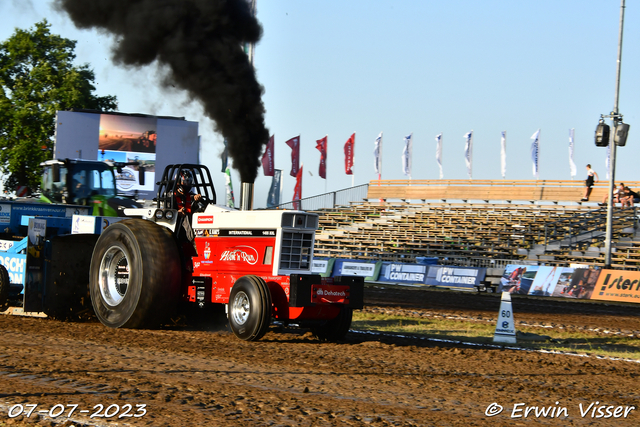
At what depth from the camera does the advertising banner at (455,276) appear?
23.4 meters

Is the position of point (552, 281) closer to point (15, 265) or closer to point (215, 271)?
point (215, 271)

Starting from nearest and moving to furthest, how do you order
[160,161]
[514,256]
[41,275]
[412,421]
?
[412,421], [41,275], [160,161], [514,256]

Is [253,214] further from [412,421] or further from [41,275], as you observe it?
[412,421]

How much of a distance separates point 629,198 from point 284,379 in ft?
79.7

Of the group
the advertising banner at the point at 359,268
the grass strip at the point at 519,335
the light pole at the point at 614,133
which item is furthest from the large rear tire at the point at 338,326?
the advertising banner at the point at 359,268

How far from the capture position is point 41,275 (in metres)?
10.1

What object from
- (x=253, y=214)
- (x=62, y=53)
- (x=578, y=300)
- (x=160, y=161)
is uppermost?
(x=62, y=53)

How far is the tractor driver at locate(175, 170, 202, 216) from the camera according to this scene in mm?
9797

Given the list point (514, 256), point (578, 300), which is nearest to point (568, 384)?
point (578, 300)

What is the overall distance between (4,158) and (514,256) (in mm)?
21696

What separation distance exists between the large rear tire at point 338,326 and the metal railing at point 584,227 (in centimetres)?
1790

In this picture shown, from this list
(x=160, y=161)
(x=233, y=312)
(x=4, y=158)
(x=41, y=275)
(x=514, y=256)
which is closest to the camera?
(x=233, y=312)

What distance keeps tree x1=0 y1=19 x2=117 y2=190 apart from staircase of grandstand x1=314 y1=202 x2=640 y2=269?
12.9 m

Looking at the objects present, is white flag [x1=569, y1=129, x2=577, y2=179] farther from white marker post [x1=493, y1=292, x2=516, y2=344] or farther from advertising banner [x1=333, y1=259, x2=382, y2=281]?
white marker post [x1=493, y1=292, x2=516, y2=344]
